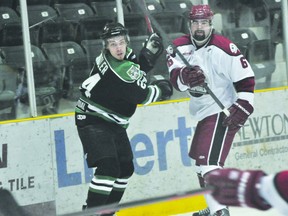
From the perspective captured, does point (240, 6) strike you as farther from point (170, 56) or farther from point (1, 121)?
point (1, 121)

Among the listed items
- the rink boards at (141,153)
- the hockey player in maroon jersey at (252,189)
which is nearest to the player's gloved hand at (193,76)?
the rink boards at (141,153)

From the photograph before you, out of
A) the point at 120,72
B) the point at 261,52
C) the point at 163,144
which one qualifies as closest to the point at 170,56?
the point at 120,72

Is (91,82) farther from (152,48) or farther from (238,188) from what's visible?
(238,188)

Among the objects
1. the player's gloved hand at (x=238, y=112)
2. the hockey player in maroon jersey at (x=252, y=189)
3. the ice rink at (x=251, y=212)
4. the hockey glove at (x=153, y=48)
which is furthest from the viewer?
the ice rink at (x=251, y=212)

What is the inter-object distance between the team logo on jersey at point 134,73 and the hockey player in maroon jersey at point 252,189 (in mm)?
1995

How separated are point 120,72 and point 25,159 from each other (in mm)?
970

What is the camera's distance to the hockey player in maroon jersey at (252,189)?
2.10 metres

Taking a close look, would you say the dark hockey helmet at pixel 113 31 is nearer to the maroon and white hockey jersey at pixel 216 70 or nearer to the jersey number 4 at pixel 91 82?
the jersey number 4 at pixel 91 82

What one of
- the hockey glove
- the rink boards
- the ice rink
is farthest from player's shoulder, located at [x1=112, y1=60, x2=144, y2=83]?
the ice rink

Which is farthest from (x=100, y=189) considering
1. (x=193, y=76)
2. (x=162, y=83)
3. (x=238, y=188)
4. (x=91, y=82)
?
(x=238, y=188)

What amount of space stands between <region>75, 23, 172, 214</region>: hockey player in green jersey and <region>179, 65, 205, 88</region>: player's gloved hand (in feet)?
0.60

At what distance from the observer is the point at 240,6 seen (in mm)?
6020

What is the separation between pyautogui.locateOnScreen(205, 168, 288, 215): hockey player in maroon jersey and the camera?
2098mm

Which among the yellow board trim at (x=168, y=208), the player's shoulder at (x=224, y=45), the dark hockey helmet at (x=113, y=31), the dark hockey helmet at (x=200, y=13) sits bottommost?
the yellow board trim at (x=168, y=208)
